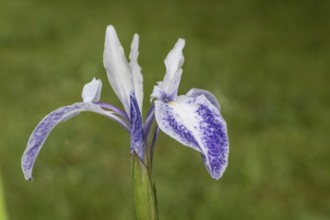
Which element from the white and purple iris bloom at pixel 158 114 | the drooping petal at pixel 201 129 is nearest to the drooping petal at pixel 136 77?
the white and purple iris bloom at pixel 158 114

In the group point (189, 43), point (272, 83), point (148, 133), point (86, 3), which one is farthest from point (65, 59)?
point (148, 133)

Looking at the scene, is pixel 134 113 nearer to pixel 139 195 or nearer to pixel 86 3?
pixel 139 195

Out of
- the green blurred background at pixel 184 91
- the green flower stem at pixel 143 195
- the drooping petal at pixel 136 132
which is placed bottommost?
the green blurred background at pixel 184 91

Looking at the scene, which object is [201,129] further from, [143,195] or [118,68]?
[118,68]

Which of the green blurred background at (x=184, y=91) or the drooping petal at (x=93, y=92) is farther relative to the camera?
the green blurred background at (x=184, y=91)

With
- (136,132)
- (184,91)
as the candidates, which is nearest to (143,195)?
(136,132)

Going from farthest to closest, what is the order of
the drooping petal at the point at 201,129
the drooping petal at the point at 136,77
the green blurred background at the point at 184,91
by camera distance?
the green blurred background at the point at 184,91, the drooping petal at the point at 136,77, the drooping petal at the point at 201,129

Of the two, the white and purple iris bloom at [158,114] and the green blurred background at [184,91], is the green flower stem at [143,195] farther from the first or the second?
the green blurred background at [184,91]

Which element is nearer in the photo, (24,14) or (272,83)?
(272,83)
